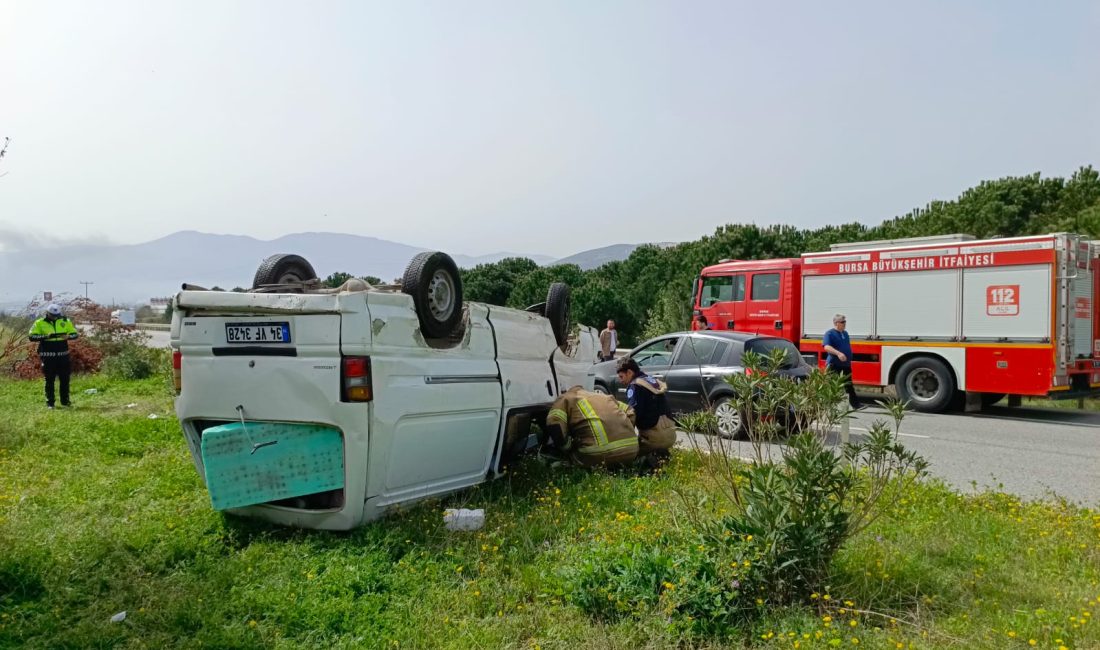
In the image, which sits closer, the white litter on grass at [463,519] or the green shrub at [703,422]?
the green shrub at [703,422]

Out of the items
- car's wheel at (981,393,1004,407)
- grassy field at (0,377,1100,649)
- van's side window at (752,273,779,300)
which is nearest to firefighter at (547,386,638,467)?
grassy field at (0,377,1100,649)

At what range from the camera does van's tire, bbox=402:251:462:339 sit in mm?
5426

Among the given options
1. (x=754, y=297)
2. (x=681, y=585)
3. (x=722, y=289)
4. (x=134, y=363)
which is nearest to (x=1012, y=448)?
(x=754, y=297)

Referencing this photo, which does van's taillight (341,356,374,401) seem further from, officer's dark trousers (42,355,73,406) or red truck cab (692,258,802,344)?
red truck cab (692,258,802,344)

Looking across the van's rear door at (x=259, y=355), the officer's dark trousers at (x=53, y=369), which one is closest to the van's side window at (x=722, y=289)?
the officer's dark trousers at (x=53, y=369)

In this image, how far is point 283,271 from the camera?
6.41 meters

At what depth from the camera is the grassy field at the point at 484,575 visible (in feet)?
12.5

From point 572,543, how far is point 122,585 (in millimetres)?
2604

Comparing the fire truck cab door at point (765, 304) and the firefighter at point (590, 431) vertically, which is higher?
the fire truck cab door at point (765, 304)

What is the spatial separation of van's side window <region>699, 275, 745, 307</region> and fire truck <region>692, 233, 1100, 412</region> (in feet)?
2.47

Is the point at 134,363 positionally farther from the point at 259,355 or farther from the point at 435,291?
the point at 435,291

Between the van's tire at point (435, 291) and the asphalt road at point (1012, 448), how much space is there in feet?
10.9

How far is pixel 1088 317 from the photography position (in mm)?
13117

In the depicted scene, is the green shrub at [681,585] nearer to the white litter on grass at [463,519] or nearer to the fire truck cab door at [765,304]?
the white litter on grass at [463,519]
